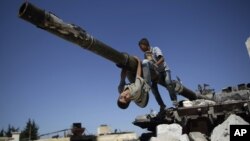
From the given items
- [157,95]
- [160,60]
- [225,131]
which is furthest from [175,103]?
[225,131]

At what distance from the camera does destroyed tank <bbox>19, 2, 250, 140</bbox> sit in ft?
15.4

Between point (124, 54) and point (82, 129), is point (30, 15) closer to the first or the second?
point (124, 54)

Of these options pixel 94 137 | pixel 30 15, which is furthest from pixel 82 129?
pixel 30 15

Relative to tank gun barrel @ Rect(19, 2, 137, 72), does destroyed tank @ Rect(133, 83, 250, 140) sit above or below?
below

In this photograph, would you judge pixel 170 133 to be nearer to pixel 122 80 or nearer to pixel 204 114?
pixel 204 114

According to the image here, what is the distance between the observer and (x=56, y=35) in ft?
16.9

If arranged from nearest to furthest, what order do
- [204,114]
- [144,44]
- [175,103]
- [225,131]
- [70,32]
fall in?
[225,131], [70,32], [204,114], [175,103], [144,44]

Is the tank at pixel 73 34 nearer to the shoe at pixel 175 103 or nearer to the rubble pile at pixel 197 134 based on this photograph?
the shoe at pixel 175 103

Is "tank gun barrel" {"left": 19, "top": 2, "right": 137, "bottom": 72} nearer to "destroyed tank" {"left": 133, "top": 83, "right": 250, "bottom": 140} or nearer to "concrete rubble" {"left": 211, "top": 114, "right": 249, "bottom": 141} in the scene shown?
"destroyed tank" {"left": 133, "top": 83, "right": 250, "bottom": 140}

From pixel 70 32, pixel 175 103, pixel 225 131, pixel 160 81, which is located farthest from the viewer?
pixel 160 81

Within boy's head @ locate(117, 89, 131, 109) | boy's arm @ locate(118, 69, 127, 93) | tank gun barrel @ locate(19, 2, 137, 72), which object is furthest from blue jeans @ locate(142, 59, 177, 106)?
boy's head @ locate(117, 89, 131, 109)

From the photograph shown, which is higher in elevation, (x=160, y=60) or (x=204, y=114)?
(x=160, y=60)

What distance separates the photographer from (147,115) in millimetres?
7328

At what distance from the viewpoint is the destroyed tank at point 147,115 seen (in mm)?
4680
